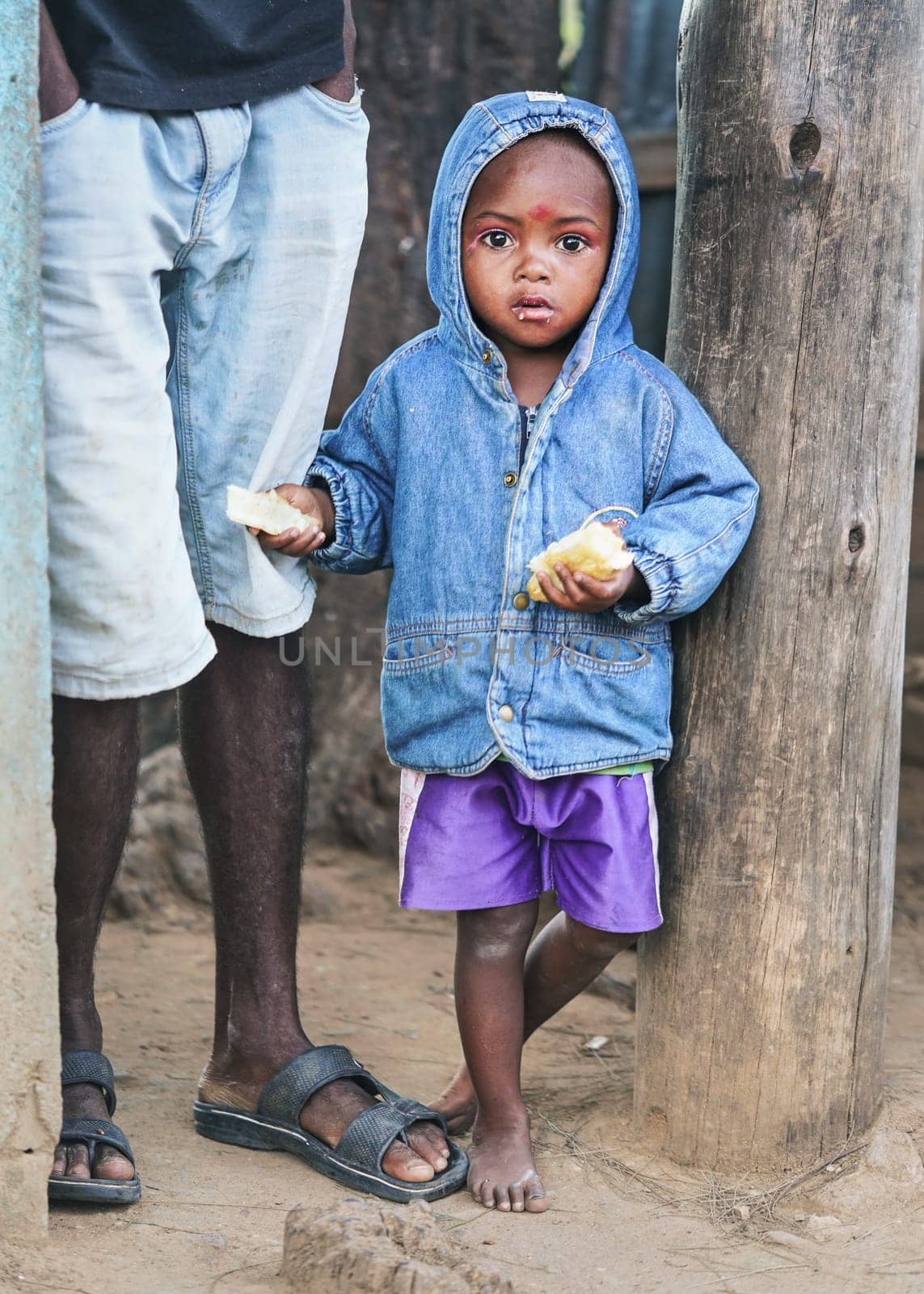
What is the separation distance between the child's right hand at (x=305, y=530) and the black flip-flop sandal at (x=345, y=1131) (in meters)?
0.91

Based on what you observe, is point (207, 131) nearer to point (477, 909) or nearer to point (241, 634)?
point (241, 634)

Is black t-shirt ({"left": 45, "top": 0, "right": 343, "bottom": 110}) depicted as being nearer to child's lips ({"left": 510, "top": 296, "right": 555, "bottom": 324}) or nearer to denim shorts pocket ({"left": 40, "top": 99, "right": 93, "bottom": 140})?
denim shorts pocket ({"left": 40, "top": 99, "right": 93, "bottom": 140})

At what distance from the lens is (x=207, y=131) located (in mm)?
2416

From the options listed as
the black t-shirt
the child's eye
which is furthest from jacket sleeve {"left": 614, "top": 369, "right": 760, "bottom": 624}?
the black t-shirt

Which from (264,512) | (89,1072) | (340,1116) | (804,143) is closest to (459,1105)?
(340,1116)

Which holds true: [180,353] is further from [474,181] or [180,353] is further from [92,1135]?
[92,1135]

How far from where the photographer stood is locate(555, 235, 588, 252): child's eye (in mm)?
2586

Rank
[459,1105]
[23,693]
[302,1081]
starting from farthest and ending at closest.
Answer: [459,1105]
[302,1081]
[23,693]

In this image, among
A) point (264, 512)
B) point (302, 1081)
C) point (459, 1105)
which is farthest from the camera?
point (459, 1105)

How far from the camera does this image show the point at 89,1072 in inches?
101

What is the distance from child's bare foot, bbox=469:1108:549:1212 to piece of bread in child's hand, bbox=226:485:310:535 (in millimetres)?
1093

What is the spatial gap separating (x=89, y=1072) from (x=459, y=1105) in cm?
71

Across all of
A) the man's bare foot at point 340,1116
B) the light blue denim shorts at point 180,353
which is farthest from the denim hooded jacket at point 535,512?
the man's bare foot at point 340,1116

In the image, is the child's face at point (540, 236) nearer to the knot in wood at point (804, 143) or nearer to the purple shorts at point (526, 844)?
the knot in wood at point (804, 143)
